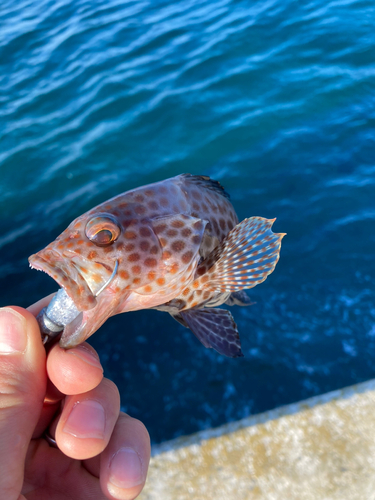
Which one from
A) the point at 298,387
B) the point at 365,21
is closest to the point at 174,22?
the point at 365,21

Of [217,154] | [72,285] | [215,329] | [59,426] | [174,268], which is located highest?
[72,285]

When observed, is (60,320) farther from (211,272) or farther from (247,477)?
(247,477)

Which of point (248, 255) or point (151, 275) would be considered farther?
point (248, 255)

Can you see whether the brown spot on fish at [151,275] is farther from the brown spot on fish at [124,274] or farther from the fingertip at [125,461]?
the fingertip at [125,461]

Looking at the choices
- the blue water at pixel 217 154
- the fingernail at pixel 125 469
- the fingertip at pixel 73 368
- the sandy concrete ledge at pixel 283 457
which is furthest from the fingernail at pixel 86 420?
the blue water at pixel 217 154

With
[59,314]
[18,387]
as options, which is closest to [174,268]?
[59,314]

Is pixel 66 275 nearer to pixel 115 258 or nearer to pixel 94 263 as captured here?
pixel 94 263
